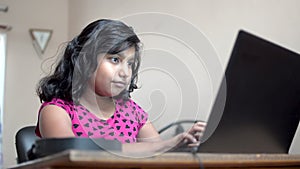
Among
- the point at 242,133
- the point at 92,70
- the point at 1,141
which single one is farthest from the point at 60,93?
the point at 1,141

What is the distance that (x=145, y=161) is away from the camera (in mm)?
709

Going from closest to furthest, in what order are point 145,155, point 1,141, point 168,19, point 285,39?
point 145,155 → point 285,39 → point 168,19 → point 1,141

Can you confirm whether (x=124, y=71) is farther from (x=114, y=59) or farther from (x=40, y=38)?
(x=40, y=38)

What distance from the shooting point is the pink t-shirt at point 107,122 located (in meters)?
1.23

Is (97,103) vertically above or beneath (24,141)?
above

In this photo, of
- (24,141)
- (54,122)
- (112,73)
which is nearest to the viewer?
(54,122)

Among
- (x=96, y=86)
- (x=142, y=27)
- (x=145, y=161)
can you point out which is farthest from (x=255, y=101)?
(x=142, y=27)

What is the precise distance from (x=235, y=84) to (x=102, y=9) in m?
2.19

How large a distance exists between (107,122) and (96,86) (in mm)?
125

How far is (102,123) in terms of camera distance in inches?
50.5

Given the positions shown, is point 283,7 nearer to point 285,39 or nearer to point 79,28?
point 285,39

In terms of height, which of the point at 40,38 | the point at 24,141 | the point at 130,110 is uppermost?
the point at 130,110

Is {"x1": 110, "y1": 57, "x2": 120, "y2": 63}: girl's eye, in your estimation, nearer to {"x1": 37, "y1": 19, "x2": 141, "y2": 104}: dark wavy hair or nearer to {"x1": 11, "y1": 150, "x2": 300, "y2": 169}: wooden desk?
{"x1": 37, "y1": 19, "x2": 141, "y2": 104}: dark wavy hair

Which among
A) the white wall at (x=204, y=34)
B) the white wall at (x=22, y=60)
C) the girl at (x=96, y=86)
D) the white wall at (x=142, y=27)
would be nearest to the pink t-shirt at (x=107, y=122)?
the girl at (x=96, y=86)
